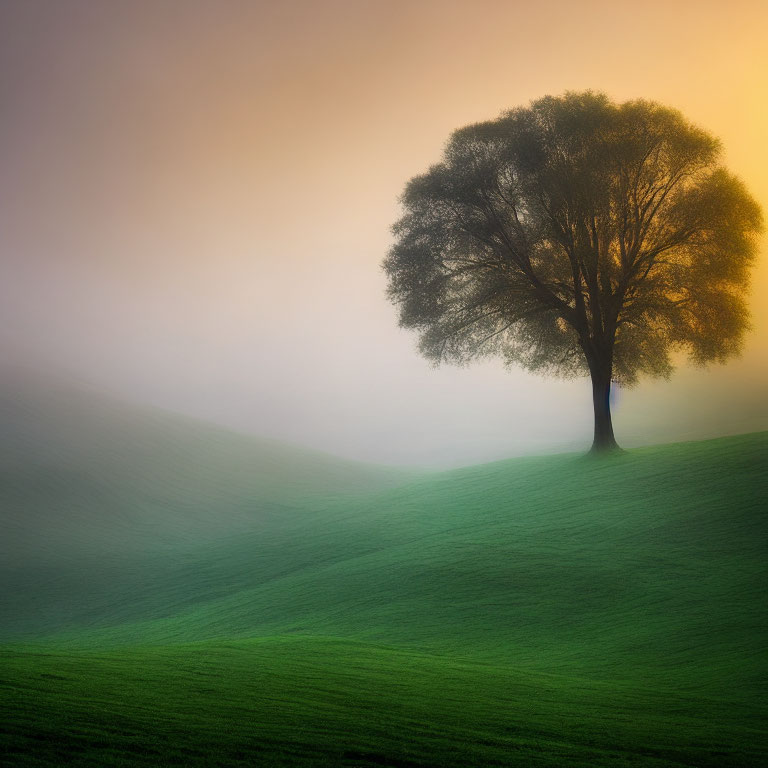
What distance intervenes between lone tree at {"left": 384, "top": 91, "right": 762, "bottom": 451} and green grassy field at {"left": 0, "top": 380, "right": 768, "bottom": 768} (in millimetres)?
7671

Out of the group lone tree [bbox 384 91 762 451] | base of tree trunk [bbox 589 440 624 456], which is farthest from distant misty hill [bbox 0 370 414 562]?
base of tree trunk [bbox 589 440 624 456]

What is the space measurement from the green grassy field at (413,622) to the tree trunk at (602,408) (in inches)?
77.2

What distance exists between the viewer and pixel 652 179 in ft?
124

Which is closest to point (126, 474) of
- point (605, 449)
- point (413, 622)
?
point (605, 449)

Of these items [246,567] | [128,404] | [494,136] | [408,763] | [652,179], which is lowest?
[246,567]

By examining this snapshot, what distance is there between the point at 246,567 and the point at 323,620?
12834mm

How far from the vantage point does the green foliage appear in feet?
122

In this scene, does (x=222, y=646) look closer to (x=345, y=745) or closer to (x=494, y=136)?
(x=345, y=745)

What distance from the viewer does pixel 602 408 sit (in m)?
38.7

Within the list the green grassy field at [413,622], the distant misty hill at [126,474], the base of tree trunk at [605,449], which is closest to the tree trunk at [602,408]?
the base of tree trunk at [605,449]

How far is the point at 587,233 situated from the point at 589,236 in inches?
15.5

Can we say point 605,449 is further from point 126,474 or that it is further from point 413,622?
point 126,474

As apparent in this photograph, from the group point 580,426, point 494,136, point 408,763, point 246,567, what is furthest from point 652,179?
point 580,426

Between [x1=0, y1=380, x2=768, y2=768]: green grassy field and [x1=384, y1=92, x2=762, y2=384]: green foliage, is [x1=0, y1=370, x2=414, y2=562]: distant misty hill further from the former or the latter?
[x1=384, y1=92, x2=762, y2=384]: green foliage
